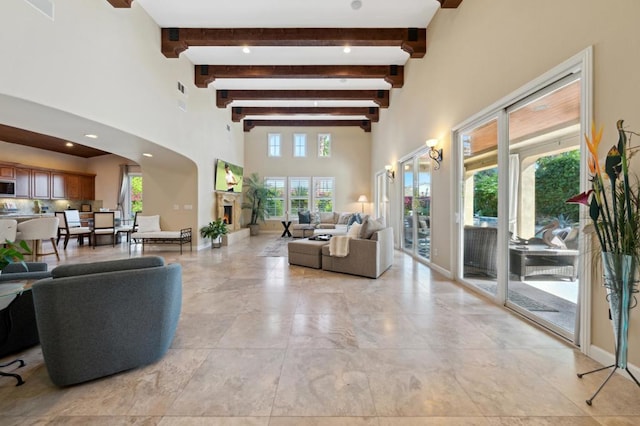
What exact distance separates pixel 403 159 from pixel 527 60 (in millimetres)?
4059

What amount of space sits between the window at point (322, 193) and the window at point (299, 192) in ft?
0.99

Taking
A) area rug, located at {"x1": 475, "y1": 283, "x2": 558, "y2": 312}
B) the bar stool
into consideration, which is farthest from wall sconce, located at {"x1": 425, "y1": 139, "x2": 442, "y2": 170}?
the bar stool

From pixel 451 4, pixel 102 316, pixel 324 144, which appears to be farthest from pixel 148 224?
pixel 451 4

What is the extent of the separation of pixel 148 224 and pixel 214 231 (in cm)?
162

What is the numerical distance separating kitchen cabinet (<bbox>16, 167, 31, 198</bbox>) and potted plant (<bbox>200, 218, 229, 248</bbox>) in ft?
20.6

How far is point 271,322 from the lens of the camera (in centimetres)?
277

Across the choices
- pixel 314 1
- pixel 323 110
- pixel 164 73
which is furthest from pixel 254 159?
pixel 314 1

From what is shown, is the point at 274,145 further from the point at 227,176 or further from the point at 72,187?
the point at 72,187

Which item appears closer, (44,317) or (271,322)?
(44,317)

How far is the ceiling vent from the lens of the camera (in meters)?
2.94

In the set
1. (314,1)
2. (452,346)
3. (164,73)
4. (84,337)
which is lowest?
(452,346)

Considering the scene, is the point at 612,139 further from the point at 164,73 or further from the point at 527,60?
the point at 164,73

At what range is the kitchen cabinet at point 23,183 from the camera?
27.0 feet

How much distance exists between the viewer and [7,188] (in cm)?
796
